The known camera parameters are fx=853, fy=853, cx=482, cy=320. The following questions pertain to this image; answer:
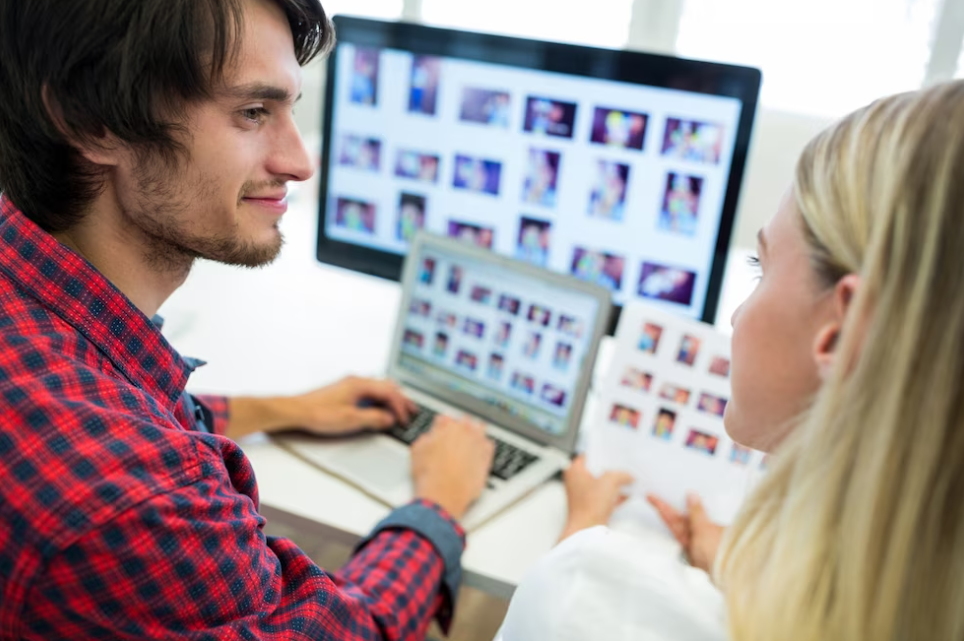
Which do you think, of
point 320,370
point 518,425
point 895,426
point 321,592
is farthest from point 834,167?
point 320,370

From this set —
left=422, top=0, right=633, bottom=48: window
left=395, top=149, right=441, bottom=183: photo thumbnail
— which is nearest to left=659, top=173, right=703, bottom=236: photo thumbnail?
left=395, top=149, right=441, bottom=183: photo thumbnail

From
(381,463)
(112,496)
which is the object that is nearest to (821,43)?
(381,463)

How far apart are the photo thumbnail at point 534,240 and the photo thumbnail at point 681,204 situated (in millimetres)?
173

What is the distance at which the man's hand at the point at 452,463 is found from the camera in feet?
3.29

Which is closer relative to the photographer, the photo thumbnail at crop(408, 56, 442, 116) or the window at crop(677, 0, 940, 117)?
the photo thumbnail at crop(408, 56, 442, 116)

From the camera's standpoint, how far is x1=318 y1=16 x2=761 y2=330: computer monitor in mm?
1125

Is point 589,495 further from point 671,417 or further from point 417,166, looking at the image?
point 417,166

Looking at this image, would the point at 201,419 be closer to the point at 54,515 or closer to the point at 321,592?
the point at 321,592

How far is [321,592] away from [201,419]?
1.03 ft

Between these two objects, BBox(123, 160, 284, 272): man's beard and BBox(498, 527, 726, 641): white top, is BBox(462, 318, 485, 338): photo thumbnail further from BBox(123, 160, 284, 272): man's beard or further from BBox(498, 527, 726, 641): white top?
BBox(498, 527, 726, 641): white top

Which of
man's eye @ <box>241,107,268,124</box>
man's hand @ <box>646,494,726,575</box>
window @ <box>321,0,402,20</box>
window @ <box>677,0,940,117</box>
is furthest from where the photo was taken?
window @ <box>321,0,402,20</box>

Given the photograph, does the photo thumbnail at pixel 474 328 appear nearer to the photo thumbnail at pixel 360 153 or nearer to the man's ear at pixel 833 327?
the photo thumbnail at pixel 360 153

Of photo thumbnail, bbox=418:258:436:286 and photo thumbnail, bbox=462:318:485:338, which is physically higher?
photo thumbnail, bbox=418:258:436:286

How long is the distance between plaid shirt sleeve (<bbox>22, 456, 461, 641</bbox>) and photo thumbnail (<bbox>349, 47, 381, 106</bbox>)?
0.76 meters
